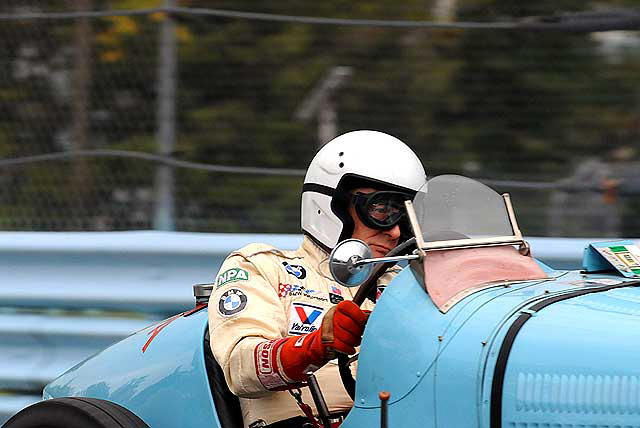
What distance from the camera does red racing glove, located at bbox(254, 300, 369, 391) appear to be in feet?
9.70

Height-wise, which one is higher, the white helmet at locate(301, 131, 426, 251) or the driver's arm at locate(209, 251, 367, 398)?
the white helmet at locate(301, 131, 426, 251)

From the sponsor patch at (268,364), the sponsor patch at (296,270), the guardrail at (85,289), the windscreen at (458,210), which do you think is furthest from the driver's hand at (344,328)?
the guardrail at (85,289)

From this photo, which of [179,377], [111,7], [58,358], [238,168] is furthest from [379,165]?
[111,7]

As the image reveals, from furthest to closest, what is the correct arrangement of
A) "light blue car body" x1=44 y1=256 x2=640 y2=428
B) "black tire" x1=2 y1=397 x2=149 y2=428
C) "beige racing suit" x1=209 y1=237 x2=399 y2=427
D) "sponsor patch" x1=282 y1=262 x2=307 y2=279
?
1. "sponsor patch" x1=282 y1=262 x2=307 y2=279
2. "black tire" x1=2 y1=397 x2=149 y2=428
3. "beige racing suit" x1=209 y1=237 x2=399 y2=427
4. "light blue car body" x1=44 y1=256 x2=640 y2=428

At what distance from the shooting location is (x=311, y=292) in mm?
3480

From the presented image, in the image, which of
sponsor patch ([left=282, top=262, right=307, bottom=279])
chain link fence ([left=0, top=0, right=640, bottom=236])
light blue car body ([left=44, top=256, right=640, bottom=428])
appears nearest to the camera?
light blue car body ([left=44, top=256, right=640, bottom=428])

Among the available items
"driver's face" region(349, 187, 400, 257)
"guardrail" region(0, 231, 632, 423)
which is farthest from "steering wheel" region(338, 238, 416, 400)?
"guardrail" region(0, 231, 632, 423)

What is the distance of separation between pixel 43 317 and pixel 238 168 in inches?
44.2

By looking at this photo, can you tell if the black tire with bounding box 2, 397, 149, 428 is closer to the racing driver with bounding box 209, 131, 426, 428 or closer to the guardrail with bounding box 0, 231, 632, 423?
the racing driver with bounding box 209, 131, 426, 428

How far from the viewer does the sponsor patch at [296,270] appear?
3.50 metres

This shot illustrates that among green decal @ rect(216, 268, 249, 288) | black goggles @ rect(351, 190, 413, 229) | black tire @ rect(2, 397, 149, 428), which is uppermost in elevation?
black goggles @ rect(351, 190, 413, 229)

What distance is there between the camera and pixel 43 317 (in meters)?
5.22

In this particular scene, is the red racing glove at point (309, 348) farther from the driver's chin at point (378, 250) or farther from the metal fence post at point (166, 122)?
the metal fence post at point (166, 122)

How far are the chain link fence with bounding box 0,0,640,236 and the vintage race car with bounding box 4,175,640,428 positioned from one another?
191 cm
